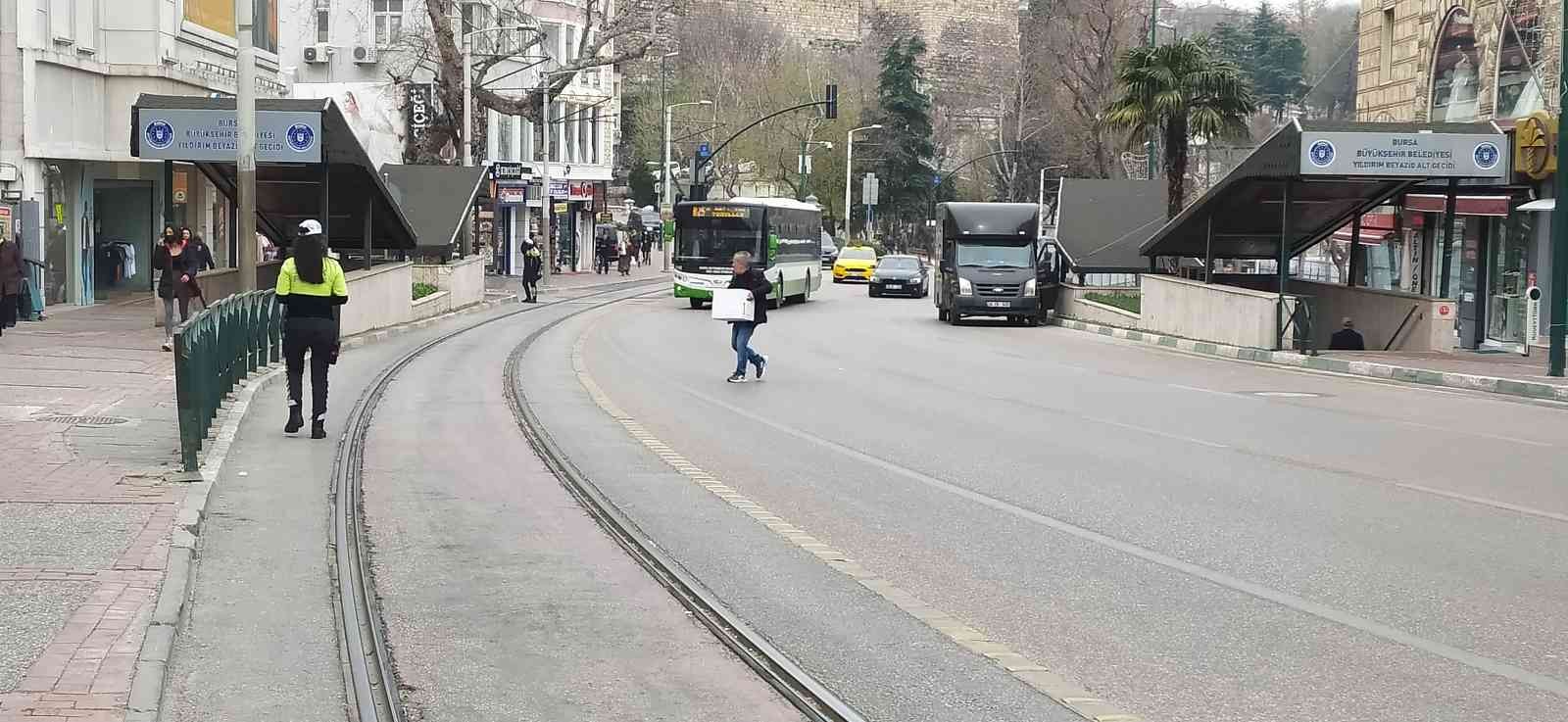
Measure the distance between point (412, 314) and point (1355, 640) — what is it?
30211 mm

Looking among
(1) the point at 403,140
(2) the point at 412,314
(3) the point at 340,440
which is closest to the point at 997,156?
(1) the point at 403,140

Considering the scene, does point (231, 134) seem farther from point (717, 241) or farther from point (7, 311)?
point (717, 241)

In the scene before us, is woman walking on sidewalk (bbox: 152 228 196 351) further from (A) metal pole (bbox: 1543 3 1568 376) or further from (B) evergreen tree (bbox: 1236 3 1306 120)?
(B) evergreen tree (bbox: 1236 3 1306 120)

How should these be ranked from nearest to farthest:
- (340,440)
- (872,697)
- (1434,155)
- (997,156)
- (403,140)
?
(872,697) → (340,440) → (1434,155) → (403,140) → (997,156)

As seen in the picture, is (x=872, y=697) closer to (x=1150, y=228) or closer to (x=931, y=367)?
(x=931, y=367)

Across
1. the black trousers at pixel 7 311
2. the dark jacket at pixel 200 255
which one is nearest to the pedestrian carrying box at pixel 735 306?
the dark jacket at pixel 200 255

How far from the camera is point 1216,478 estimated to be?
13.5m

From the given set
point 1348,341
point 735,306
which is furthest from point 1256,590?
point 1348,341

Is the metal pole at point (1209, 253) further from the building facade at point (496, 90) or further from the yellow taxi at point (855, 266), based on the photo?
the yellow taxi at point (855, 266)

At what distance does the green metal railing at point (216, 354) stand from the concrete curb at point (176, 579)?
0.15 meters

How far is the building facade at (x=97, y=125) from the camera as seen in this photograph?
31.4 metres

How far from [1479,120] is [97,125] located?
26.1m

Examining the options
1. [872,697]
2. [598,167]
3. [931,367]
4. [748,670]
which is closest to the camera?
[872,697]

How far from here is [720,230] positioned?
46.3m
